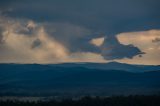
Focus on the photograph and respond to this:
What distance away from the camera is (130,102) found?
108625mm

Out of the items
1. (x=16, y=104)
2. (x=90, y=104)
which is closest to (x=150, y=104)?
(x=90, y=104)

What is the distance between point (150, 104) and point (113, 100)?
910 centimetres

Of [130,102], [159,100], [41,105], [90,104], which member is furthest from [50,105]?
[159,100]

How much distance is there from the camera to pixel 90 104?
352 ft

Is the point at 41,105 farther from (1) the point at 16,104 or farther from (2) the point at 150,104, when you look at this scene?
(2) the point at 150,104

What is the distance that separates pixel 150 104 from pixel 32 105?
25.9 meters

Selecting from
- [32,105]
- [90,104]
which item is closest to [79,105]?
[90,104]

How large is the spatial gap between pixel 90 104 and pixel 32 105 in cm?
1284

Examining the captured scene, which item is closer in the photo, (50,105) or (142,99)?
(50,105)

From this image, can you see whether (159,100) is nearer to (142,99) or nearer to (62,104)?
(142,99)

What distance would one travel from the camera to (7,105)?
4235 inches

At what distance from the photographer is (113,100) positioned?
111062 millimetres

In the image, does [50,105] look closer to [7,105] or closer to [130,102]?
[7,105]

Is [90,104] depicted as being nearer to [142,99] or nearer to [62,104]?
[62,104]
